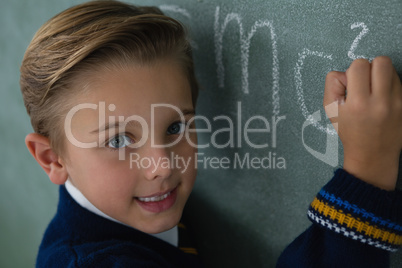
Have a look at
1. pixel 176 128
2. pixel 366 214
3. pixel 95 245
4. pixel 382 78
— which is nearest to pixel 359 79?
pixel 382 78

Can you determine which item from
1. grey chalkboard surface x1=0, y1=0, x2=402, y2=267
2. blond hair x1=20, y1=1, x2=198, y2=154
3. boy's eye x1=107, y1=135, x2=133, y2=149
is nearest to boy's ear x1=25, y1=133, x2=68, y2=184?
blond hair x1=20, y1=1, x2=198, y2=154

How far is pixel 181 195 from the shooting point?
0.76m

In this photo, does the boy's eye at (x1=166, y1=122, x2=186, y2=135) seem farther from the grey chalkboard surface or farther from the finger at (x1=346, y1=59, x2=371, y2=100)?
the finger at (x1=346, y1=59, x2=371, y2=100)

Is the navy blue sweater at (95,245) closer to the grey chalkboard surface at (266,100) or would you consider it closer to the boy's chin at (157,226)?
the boy's chin at (157,226)

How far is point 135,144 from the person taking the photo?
674mm

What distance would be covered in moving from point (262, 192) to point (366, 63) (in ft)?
1.14

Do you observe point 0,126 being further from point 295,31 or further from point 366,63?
point 366,63

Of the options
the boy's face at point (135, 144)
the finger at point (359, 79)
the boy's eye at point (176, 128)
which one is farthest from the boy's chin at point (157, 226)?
the finger at point (359, 79)

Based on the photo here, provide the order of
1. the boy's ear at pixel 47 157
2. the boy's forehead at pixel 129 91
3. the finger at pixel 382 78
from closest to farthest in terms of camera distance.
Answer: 1. the finger at pixel 382 78
2. the boy's forehead at pixel 129 91
3. the boy's ear at pixel 47 157

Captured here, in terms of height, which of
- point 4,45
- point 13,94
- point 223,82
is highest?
point 223,82

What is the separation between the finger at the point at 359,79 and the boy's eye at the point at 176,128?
0.98 feet

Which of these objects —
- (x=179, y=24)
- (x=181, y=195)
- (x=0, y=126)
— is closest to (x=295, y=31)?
(x=179, y=24)

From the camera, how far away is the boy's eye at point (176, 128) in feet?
2.37

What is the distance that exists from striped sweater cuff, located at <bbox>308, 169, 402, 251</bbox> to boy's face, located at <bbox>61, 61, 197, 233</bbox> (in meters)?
0.27
